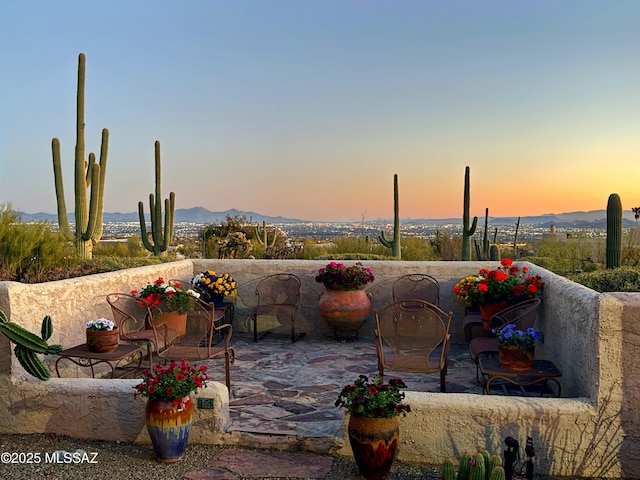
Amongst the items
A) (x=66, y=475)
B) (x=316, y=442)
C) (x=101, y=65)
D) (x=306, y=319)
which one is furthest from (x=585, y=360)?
(x=101, y=65)

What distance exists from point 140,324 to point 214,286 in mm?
1176

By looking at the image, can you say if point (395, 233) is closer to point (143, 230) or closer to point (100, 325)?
point (143, 230)

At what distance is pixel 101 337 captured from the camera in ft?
15.4

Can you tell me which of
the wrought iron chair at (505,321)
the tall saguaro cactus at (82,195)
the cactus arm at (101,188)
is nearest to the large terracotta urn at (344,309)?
the wrought iron chair at (505,321)

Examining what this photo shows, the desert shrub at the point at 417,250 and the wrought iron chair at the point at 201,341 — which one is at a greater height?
the desert shrub at the point at 417,250

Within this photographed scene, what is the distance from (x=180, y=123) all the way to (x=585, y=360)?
15.9 metres

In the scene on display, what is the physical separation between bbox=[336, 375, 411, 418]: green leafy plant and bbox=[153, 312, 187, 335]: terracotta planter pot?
281 centimetres

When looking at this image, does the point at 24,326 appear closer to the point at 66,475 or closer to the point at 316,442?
the point at 66,475

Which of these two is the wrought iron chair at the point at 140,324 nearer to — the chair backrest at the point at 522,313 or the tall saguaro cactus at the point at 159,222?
the chair backrest at the point at 522,313

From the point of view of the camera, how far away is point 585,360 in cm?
391

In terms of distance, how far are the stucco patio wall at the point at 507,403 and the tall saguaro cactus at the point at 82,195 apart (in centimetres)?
745

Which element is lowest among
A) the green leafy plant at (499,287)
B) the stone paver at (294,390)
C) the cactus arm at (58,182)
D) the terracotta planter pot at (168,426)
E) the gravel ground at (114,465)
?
the gravel ground at (114,465)

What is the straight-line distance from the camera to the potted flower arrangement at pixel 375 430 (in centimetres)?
338

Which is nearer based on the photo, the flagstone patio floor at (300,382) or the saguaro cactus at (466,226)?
the flagstone patio floor at (300,382)
